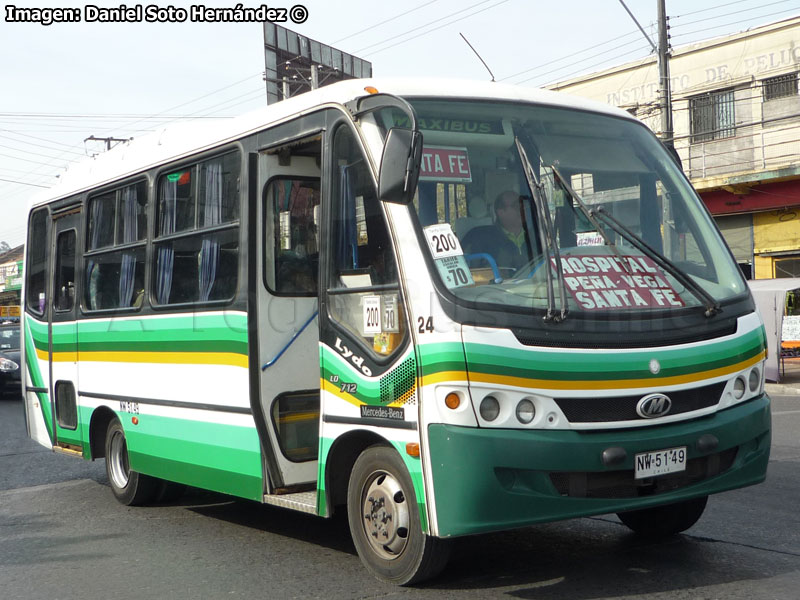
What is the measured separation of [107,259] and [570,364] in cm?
502

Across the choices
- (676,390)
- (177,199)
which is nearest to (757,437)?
(676,390)

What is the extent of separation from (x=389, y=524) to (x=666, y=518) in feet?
6.48

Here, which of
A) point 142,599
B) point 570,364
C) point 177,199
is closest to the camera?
point 570,364

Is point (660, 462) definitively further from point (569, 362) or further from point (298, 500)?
point (298, 500)

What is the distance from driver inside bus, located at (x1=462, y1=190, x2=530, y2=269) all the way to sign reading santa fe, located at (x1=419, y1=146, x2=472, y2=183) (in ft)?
0.77

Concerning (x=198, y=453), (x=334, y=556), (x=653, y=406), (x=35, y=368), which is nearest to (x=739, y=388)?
(x=653, y=406)

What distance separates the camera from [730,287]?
5.73 meters

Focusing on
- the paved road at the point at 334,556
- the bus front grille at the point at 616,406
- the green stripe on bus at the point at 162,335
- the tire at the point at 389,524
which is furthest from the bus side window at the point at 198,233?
the bus front grille at the point at 616,406

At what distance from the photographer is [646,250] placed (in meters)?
5.53

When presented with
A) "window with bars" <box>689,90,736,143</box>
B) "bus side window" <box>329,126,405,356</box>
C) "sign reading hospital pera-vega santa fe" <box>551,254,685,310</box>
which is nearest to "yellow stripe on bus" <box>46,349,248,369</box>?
"bus side window" <box>329,126,405,356</box>

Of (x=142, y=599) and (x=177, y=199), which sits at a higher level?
(x=177, y=199)

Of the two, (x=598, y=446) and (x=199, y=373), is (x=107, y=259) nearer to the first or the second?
(x=199, y=373)

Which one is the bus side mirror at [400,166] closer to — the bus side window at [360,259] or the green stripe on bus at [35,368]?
the bus side window at [360,259]

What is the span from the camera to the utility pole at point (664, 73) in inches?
820
